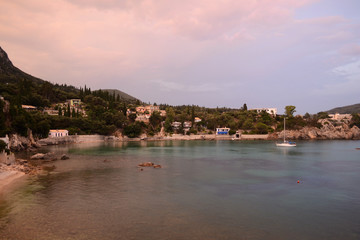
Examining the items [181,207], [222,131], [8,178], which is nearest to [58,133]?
[8,178]

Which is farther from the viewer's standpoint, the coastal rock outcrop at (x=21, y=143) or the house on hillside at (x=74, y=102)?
the house on hillside at (x=74, y=102)

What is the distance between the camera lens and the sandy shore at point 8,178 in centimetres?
2797

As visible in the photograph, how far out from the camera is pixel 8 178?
30.9 meters

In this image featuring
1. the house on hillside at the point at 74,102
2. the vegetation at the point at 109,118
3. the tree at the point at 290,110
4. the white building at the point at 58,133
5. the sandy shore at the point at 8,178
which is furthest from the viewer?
the tree at the point at 290,110

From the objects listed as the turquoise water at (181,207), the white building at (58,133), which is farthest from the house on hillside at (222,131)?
the turquoise water at (181,207)

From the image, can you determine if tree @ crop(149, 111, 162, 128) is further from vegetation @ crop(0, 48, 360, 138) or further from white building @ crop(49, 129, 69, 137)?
white building @ crop(49, 129, 69, 137)

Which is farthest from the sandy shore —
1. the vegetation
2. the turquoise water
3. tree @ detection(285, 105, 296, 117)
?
tree @ detection(285, 105, 296, 117)

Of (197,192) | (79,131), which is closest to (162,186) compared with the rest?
(197,192)

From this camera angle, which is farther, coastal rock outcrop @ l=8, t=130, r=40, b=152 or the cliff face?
the cliff face

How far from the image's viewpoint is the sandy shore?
28.0 meters

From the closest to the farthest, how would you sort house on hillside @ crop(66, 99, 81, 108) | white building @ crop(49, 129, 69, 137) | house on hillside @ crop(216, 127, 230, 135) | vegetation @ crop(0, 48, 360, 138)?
1. white building @ crop(49, 129, 69, 137)
2. vegetation @ crop(0, 48, 360, 138)
3. house on hillside @ crop(66, 99, 81, 108)
4. house on hillside @ crop(216, 127, 230, 135)

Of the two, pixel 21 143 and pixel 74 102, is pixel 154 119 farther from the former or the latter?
pixel 21 143

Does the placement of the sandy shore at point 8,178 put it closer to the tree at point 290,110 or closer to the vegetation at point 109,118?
the vegetation at point 109,118

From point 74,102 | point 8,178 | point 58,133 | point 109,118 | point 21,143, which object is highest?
point 74,102
